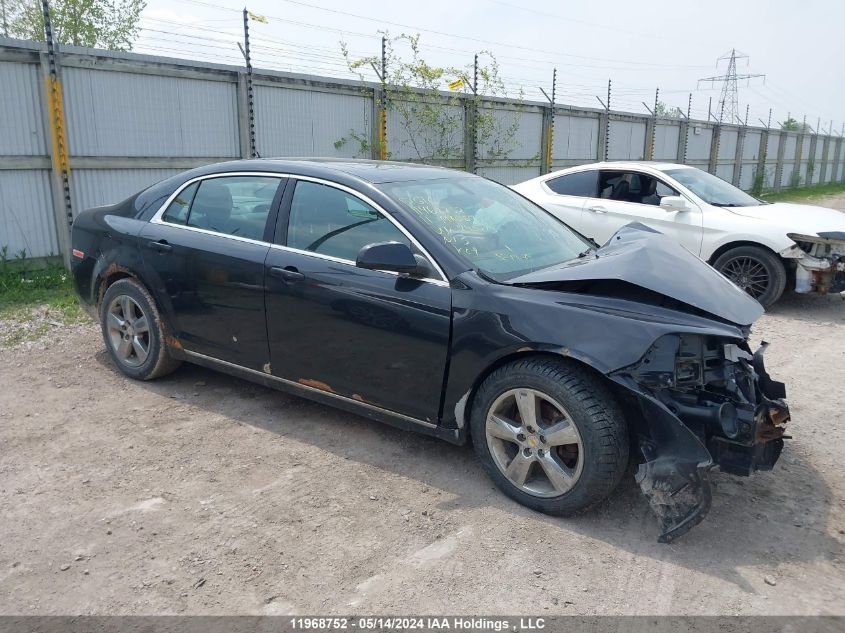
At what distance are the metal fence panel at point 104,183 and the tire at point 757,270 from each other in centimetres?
642

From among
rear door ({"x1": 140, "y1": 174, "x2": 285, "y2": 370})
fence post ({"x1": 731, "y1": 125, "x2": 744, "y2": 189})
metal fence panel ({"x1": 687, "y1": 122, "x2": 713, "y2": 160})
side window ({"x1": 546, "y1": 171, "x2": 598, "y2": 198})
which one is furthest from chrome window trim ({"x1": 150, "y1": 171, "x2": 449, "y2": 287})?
fence post ({"x1": 731, "y1": 125, "x2": 744, "y2": 189})

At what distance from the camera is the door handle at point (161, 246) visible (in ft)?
15.4

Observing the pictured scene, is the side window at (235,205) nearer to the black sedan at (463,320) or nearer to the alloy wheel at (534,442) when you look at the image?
the black sedan at (463,320)

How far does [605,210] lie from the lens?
8336 mm

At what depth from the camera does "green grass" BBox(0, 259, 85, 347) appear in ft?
21.0

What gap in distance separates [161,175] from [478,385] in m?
6.88

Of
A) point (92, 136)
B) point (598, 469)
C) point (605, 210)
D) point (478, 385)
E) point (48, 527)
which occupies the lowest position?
point (48, 527)

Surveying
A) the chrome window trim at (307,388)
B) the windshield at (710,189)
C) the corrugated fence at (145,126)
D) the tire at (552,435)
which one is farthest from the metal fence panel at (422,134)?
the tire at (552,435)

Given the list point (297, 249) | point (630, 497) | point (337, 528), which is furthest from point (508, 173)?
point (337, 528)

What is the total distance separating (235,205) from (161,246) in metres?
0.62

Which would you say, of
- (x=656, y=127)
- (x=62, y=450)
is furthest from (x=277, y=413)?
(x=656, y=127)

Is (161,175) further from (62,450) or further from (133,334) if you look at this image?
(62,450)

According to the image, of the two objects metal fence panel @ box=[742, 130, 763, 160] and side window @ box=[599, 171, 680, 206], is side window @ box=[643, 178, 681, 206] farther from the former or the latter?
metal fence panel @ box=[742, 130, 763, 160]

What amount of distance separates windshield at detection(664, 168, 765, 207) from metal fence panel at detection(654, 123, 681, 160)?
45.7 feet
